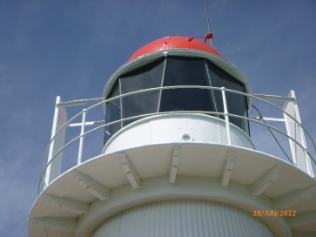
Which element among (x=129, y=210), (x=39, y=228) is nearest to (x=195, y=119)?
(x=129, y=210)

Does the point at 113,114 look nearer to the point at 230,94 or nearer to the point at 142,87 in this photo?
the point at 142,87

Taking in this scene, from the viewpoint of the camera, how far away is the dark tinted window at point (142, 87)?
32.0 ft

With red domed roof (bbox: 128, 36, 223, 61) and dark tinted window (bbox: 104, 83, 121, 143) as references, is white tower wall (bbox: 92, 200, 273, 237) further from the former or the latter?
red domed roof (bbox: 128, 36, 223, 61)

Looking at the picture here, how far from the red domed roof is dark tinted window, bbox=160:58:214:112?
0.44m

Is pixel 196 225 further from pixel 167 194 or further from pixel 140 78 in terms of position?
pixel 140 78

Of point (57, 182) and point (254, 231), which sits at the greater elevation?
point (57, 182)

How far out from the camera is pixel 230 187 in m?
8.73

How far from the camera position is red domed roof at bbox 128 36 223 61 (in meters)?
11.0

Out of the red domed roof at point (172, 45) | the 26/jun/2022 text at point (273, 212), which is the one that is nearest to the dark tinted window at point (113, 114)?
the red domed roof at point (172, 45)

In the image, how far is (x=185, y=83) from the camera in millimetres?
10141

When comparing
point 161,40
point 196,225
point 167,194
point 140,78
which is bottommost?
point 196,225

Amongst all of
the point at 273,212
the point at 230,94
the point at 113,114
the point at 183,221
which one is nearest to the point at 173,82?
the point at 230,94

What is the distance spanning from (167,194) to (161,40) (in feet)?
15.0

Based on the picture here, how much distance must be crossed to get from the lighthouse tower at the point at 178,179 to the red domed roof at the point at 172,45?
2.50 feet
